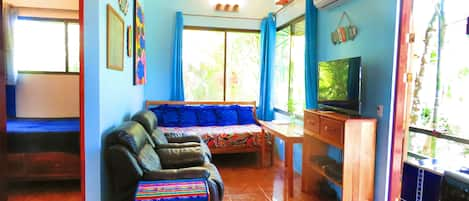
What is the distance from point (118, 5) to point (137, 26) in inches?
42.2

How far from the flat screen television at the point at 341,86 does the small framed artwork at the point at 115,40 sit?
7.00ft

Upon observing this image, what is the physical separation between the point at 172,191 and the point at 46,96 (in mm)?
3418

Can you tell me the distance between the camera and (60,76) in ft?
14.7

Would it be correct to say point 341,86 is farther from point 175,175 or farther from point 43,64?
point 43,64

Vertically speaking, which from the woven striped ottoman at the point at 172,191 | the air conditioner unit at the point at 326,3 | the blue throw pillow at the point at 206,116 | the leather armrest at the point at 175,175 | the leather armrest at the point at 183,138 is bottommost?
the woven striped ottoman at the point at 172,191

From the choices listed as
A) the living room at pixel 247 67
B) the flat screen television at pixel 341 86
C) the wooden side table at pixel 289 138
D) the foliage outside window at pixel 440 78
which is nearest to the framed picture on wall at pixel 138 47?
the living room at pixel 247 67

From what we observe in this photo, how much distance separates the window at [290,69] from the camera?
435 cm

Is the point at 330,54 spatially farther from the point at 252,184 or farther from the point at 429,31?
the point at 252,184

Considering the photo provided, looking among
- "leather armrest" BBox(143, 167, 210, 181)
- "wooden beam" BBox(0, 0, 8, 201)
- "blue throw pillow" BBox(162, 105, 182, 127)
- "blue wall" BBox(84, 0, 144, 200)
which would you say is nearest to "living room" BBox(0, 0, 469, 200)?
"blue wall" BBox(84, 0, 144, 200)

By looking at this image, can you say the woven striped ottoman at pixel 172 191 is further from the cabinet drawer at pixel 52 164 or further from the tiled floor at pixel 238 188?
the cabinet drawer at pixel 52 164

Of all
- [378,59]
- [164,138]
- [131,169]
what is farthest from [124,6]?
[378,59]

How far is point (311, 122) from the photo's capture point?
323 cm

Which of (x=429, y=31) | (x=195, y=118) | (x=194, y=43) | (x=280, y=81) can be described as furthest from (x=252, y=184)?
(x=194, y=43)

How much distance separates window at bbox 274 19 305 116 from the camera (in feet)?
14.3
